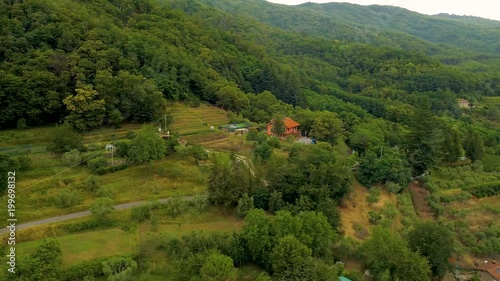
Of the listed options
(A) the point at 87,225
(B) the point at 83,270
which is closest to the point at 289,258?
(B) the point at 83,270

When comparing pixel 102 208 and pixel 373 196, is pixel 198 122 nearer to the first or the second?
pixel 373 196

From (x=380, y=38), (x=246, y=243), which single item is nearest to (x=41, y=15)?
(x=246, y=243)

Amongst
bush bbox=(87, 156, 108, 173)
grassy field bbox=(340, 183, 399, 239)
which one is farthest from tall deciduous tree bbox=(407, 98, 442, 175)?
bush bbox=(87, 156, 108, 173)

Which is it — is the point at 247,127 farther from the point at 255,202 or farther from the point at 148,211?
the point at 148,211

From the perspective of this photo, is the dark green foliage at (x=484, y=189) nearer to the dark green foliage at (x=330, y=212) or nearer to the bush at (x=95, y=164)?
the dark green foliage at (x=330, y=212)

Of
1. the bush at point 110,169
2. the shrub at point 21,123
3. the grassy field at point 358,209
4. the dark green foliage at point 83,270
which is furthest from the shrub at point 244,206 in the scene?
the shrub at point 21,123

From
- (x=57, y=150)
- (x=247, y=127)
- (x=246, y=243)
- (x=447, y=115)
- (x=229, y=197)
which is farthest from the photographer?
(x=447, y=115)

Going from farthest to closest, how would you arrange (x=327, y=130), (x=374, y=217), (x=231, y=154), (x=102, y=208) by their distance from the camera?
(x=327, y=130) < (x=231, y=154) < (x=374, y=217) < (x=102, y=208)
